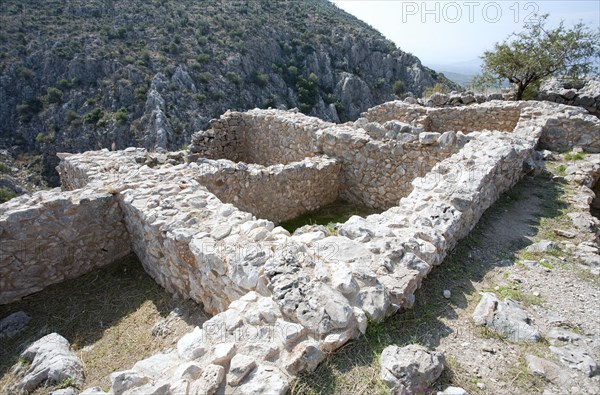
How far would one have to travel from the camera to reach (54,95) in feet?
124

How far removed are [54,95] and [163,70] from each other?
11318 mm

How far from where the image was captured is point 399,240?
3918 millimetres

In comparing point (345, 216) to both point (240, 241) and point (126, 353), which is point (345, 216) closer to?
point (240, 241)

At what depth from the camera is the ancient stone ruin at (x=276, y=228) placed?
2.82m

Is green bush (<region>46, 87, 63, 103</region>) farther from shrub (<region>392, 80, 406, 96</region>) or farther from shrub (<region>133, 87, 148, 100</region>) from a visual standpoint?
shrub (<region>392, 80, 406, 96</region>)

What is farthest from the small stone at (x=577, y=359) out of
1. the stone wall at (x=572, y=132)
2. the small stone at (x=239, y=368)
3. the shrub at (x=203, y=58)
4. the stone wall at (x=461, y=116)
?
the shrub at (x=203, y=58)

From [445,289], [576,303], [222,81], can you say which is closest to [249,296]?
[445,289]

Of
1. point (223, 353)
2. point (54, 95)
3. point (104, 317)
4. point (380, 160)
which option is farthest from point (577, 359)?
point (54, 95)

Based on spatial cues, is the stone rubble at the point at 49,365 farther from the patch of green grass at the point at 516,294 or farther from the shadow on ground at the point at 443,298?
the patch of green grass at the point at 516,294

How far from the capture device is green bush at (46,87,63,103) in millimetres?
37719

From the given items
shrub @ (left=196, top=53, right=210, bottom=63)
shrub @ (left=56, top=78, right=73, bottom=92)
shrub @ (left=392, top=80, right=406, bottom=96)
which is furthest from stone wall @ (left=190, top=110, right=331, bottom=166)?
shrub @ (left=392, top=80, right=406, bottom=96)

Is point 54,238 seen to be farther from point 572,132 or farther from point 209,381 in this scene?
point 572,132

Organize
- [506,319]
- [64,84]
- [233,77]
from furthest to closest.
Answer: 1. [233,77]
2. [64,84]
3. [506,319]

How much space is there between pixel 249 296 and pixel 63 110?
42911 millimetres
